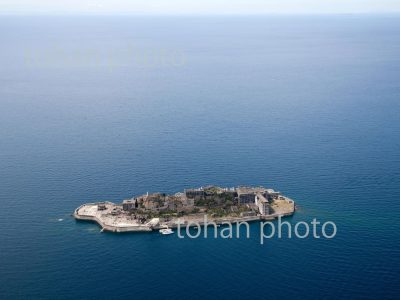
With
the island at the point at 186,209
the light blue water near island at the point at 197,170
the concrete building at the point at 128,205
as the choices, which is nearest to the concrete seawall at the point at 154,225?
the island at the point at 186,209

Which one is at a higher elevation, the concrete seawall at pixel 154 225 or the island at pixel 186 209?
the island at pixel 186 209

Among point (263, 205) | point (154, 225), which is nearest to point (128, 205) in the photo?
point (154, 225)

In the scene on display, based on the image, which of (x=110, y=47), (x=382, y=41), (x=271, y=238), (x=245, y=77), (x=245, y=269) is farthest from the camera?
(x=382, y=41)

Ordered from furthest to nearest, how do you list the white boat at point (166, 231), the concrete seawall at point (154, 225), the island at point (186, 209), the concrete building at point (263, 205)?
the concrete building at point (263, 205) < the island at point (186, 209) < the concrete seawall at point (154, 225) < the white boat at point (166, 231)

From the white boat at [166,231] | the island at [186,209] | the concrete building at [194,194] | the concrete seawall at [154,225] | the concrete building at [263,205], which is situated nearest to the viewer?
the white boat at [166,231]

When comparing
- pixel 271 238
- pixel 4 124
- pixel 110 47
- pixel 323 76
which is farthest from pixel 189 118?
pixel 110 47

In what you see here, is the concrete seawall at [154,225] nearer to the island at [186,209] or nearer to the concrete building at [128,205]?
the island at [186,209]

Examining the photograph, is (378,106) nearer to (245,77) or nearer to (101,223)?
(245,77)
